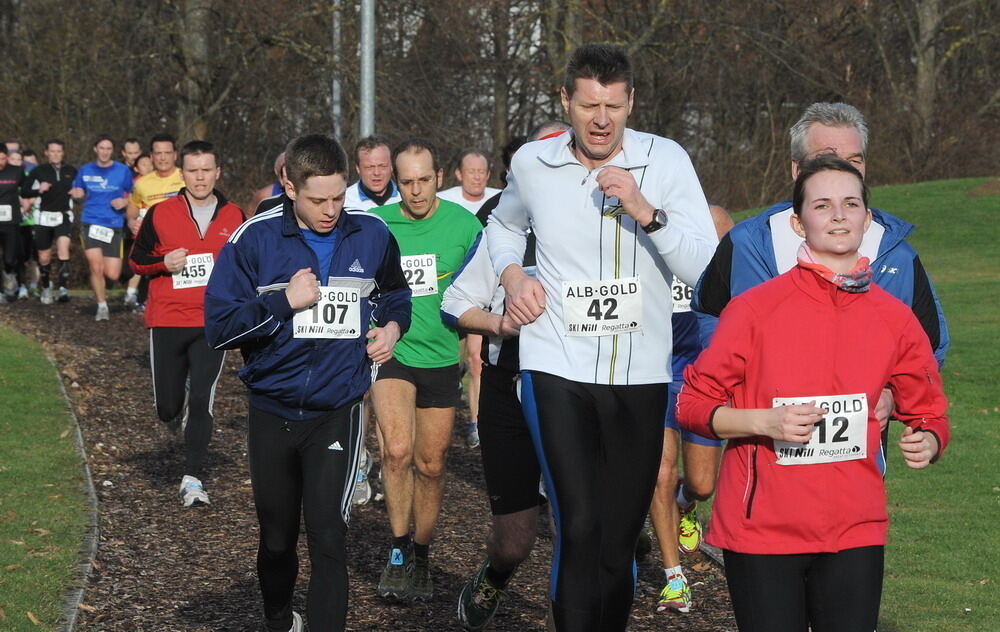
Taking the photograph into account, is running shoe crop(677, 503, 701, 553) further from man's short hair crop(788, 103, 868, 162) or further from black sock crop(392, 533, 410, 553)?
man's short hair crop(788, 103, 868, 162)

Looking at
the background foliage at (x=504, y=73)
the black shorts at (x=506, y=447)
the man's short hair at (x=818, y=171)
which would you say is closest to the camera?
the man's short hair at (x=818, y=171)

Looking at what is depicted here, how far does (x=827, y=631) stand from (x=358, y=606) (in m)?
3.24

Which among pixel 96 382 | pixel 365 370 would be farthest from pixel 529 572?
pixel 96 382

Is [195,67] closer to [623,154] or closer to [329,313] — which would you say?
[329,313]

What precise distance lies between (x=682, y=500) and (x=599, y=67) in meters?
3.06

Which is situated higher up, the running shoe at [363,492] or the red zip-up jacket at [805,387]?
the red zip-up jacket at [805,387]

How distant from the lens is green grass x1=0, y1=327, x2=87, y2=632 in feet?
21.2

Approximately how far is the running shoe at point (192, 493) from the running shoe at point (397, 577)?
2243 mm

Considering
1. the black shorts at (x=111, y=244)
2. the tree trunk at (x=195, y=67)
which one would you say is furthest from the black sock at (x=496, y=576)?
the tree trunk at (x=195, y=67)

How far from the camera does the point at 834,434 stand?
148 inches

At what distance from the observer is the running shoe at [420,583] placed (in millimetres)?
6801

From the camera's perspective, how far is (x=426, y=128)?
100ft

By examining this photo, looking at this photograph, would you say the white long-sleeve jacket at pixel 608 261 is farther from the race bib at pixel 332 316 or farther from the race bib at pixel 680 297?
the race bib at pixel 680 297

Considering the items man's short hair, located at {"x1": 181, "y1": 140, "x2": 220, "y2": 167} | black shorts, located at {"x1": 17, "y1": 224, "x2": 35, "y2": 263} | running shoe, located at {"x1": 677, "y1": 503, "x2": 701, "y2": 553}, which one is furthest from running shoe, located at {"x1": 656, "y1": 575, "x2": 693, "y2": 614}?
black shorts, located at {"x1": 17, "y1": 224, "x2": 35, "y2": 263}
